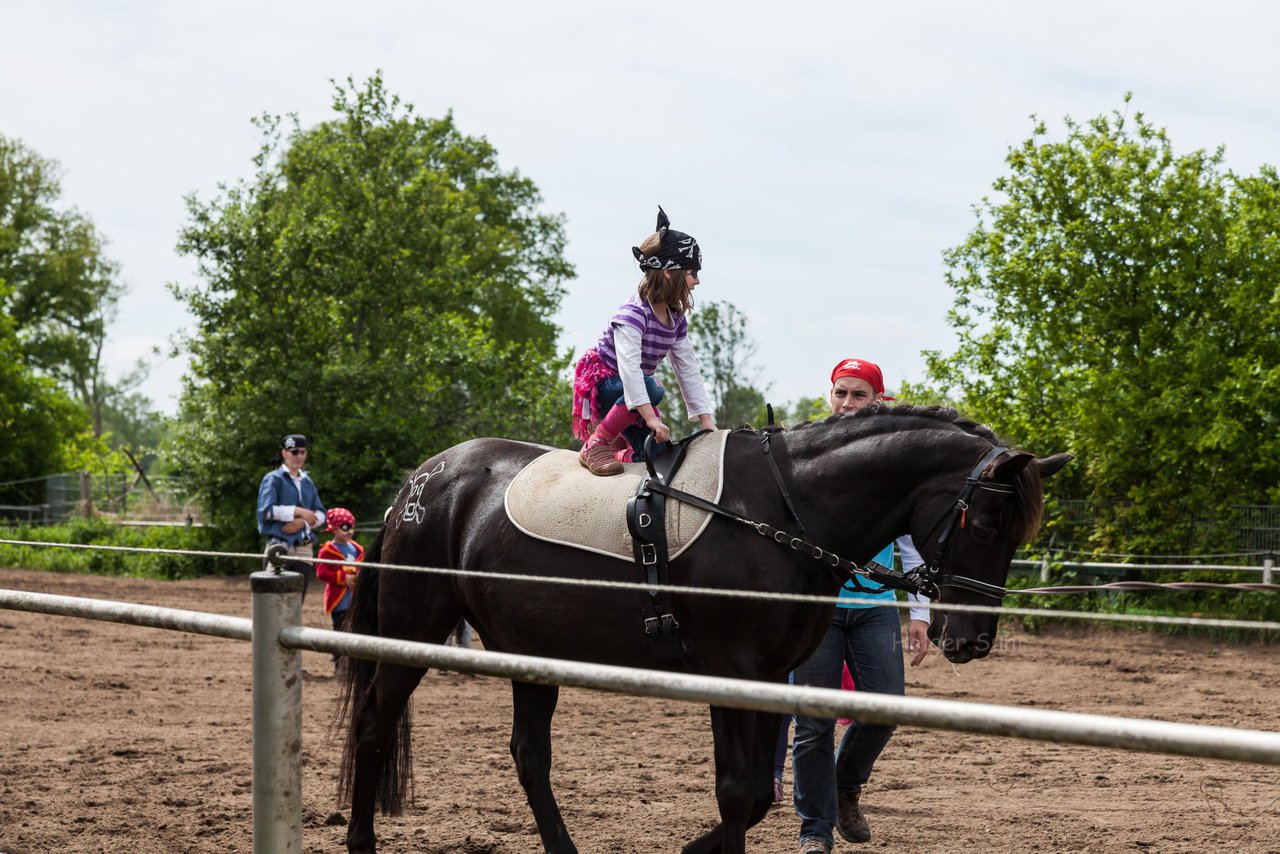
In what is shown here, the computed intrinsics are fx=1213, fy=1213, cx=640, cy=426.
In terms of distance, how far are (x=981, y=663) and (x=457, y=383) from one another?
54.0 feet

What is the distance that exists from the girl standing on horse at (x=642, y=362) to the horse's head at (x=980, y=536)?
1064 millimetres

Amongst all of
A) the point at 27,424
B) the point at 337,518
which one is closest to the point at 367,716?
the point at 337,518

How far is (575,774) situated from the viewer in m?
6.69

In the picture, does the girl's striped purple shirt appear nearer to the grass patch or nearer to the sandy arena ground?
the sandy arena ground

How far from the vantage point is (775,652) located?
412cm

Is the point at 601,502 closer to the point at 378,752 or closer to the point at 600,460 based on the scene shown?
the point at 600,460

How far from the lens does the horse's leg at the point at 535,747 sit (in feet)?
15.6

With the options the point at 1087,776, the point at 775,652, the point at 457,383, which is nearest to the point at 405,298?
the point at 457,383

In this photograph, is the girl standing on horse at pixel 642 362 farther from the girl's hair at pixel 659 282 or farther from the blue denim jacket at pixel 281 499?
the blue denim jacket at pixel 281 499

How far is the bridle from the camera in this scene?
4039 millimetres

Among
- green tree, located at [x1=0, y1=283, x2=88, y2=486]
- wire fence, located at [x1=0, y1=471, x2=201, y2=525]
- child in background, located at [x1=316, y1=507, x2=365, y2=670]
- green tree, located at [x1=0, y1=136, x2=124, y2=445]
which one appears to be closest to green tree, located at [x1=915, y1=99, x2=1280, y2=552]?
child in background, located at [x1=316, y1=507, x2=365, y2=670]

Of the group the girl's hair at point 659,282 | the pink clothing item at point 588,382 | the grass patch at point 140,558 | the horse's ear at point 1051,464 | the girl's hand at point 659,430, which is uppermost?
the girl's hair at point 659,282

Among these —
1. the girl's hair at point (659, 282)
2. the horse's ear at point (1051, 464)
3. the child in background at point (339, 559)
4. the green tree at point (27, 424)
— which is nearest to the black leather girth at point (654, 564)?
the girl's hair at point (659, 282)

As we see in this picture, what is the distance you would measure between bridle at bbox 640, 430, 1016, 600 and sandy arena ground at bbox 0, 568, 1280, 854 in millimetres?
1602
